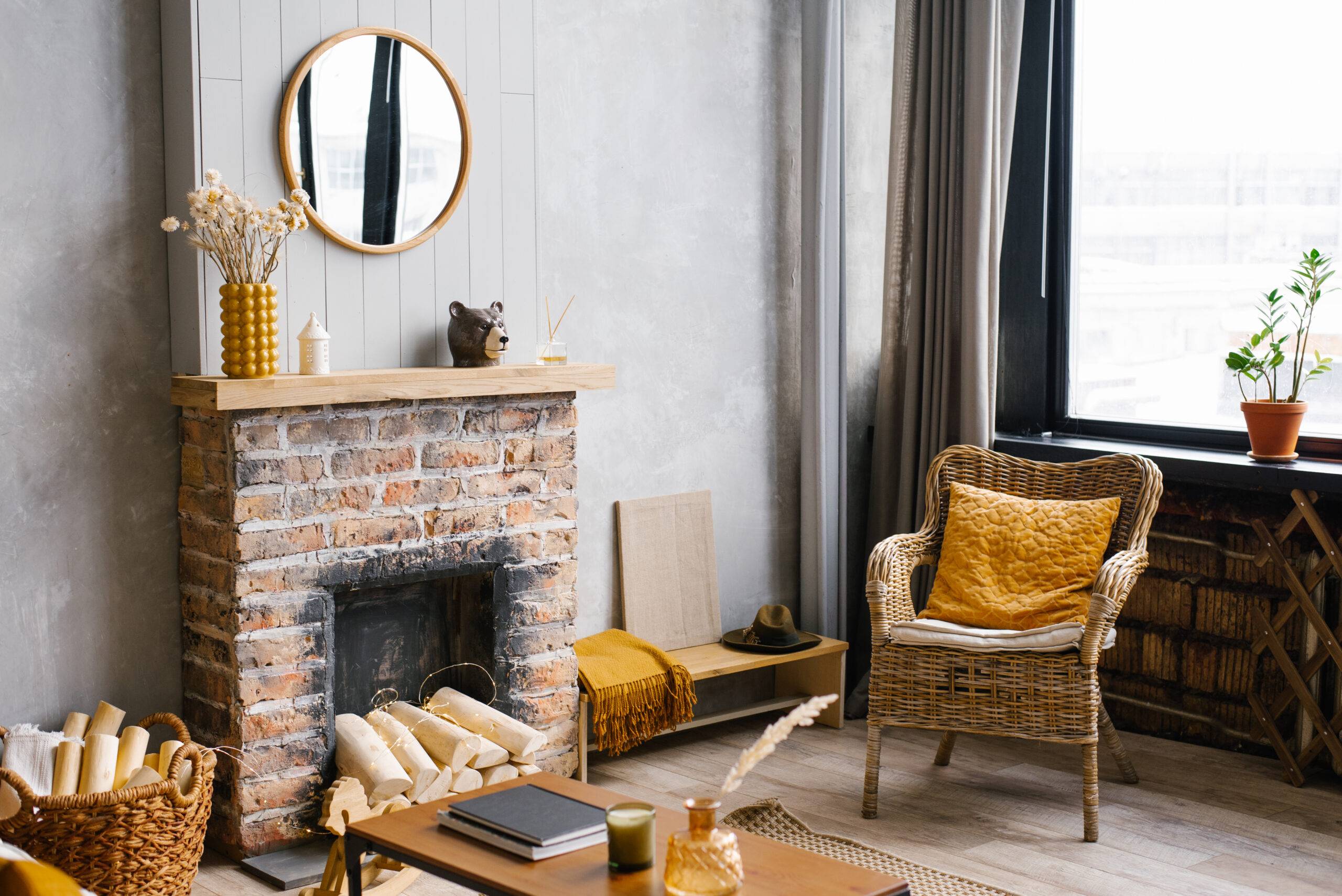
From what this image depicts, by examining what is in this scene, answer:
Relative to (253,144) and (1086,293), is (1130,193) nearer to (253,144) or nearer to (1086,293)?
(1086,293)

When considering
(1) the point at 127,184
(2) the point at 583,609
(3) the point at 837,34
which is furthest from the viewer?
(3) the point at 837,34

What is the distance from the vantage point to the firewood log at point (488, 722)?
3014 mm

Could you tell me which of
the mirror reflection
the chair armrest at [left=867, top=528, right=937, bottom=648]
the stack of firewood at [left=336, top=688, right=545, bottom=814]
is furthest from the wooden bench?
the mirror reflection

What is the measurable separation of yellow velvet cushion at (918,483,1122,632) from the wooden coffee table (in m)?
1.33

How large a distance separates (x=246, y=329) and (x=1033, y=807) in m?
2.13

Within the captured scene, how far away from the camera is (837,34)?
12.5 ft

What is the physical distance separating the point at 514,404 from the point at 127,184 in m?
0.98

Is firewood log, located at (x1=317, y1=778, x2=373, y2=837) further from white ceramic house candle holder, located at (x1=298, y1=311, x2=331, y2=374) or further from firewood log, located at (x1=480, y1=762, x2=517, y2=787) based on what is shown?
white ceramic house candle holder, located at (x1=298, y1=311, x2=331, y2=374)

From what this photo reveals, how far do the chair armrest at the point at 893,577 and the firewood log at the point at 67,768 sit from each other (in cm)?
174

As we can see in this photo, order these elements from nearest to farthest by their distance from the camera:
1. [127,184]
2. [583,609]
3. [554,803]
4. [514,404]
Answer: [554,803], [127,184], [514,404], [583,609]

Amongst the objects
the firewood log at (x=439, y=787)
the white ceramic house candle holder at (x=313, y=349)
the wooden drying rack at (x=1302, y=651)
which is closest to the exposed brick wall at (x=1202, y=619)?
the wooden drying rack at (x=1302, y=651)

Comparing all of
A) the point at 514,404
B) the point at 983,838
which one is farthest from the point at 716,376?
the point at 983,838

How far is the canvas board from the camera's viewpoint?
3.64m

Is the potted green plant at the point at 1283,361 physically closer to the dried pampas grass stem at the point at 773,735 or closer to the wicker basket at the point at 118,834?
the dried pampas grass stem at the point at 773,735
